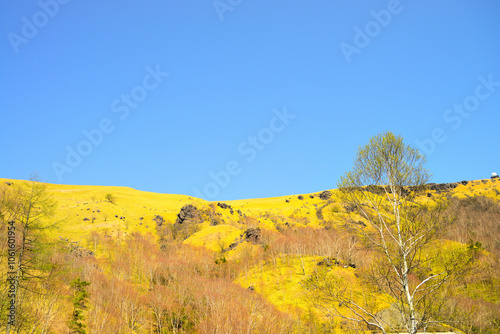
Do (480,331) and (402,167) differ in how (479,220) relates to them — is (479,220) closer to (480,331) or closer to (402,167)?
(480,331)

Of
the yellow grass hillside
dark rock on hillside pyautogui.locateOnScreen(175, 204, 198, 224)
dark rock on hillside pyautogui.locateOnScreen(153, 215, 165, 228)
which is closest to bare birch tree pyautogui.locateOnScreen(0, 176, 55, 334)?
the yellow grass hillside

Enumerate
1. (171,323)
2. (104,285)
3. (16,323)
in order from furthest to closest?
(104,285) → (171,323) → (16,323)

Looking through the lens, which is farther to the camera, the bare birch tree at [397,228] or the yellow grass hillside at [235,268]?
the yellow grass hillside at [235,268]

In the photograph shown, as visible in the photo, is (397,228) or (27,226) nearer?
(397,228)

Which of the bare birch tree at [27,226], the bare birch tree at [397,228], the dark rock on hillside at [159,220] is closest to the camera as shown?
the bare birch tree at [397,228]

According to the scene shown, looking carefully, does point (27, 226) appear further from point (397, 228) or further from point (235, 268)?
point (235, 268)

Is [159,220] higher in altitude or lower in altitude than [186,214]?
lower

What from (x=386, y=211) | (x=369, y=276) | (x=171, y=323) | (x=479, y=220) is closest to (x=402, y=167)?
(x=386, y=211)

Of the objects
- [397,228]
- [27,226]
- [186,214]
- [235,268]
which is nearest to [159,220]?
[186,214]

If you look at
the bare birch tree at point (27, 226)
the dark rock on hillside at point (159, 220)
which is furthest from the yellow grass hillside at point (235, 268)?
the bare birch tree at point (27, 226)

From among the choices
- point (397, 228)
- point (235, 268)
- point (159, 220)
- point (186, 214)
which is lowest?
point (235, 268)

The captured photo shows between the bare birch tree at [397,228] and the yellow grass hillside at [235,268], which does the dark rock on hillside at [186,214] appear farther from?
the bare birch tree at [397,228]

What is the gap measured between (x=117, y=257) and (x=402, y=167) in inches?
3126

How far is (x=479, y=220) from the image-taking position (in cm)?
8356
